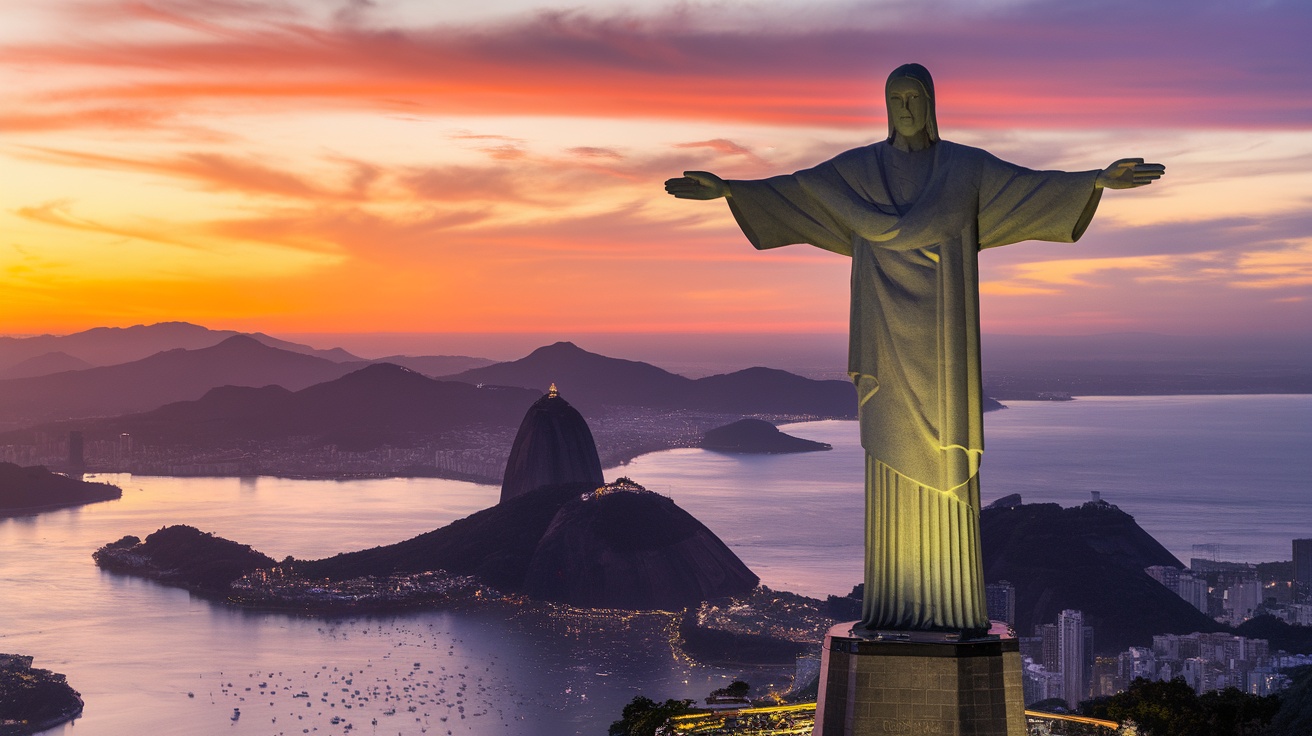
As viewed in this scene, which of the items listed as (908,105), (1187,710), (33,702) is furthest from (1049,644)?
(908,105)

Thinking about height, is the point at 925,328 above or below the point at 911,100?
below

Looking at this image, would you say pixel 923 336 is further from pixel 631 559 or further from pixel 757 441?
pixel 757 441

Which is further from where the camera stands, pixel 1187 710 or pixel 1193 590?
pixel 1193 590

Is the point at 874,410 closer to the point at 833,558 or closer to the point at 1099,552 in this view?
the point at 1099,552

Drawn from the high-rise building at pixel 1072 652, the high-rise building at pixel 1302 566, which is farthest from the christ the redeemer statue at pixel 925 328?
the high-rise building at pixel 1302 566

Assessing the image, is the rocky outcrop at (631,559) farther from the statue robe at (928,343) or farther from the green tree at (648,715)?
the statue robe at (928,343)

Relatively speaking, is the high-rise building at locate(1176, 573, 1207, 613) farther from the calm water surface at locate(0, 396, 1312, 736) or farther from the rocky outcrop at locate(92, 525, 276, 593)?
the rocky outcrop at locate(92, 525, 276, 593)
